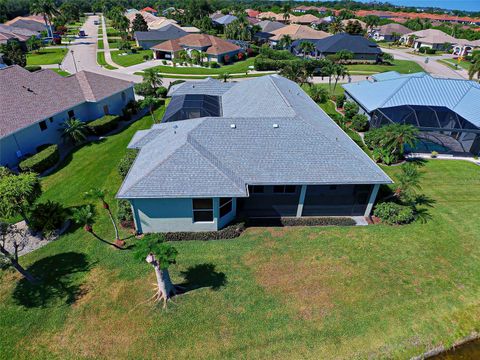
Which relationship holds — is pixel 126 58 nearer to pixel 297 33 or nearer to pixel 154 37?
pixel 154 37

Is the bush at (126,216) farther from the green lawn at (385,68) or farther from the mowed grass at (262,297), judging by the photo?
the green lawn at (385,68)

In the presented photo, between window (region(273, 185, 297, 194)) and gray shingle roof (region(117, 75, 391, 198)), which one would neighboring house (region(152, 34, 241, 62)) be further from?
window (region(273, 185, 297, 194))

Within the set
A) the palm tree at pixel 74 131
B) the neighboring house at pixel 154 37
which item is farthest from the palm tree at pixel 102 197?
the neighboring house at pixel 154 37

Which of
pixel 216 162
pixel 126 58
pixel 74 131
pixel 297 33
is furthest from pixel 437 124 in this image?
pixel 126 58

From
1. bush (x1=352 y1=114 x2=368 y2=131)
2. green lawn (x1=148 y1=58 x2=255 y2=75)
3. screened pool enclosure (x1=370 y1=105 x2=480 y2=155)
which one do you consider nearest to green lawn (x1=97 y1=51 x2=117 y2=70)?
green lawn (x1=148 y1=58 x2=255 y2=75)

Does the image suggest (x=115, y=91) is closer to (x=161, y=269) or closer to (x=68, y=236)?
(x=68, y=236)

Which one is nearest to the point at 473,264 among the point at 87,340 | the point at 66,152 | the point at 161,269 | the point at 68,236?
the point at 161,269

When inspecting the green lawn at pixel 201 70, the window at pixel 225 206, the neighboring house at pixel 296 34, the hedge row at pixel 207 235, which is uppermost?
the neighboring house at pixel 296 34
